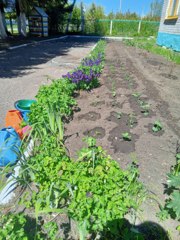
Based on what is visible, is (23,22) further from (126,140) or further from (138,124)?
(126,140)

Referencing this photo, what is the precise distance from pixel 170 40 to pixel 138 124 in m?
10.1

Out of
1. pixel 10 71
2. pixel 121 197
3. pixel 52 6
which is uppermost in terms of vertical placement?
pixel 52 6

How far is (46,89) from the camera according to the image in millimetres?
3363

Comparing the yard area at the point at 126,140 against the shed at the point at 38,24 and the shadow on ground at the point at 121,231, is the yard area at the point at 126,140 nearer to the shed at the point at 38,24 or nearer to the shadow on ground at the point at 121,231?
the shadow on ground at the point at 121,231

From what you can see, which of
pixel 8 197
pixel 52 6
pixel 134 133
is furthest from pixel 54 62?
pixel 52 6

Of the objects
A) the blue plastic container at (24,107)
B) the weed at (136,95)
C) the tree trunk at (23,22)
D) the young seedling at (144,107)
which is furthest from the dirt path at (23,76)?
the tree trunk at (23,22)

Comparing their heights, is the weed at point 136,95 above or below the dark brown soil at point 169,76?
above

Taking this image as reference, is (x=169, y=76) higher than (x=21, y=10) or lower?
lower

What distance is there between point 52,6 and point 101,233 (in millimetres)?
27791

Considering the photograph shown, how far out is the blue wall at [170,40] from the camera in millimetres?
10322

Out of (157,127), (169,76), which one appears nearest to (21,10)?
(169,76)

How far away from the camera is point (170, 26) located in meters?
11.6

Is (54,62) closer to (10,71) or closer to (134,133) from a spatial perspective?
(10,71)

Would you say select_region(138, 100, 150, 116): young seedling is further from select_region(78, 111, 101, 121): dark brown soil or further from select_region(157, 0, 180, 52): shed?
select_region(157, 0, 180, 52): shed
